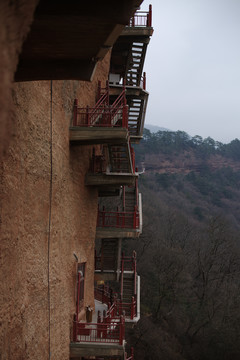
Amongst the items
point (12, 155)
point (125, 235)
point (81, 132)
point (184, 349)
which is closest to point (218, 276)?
point (184, 349)

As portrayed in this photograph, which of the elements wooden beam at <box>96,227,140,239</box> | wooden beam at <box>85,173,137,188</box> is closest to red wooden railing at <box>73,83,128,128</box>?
wooden beam at <box>85,173,137,188</box>

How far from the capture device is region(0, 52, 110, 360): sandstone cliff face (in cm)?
1025

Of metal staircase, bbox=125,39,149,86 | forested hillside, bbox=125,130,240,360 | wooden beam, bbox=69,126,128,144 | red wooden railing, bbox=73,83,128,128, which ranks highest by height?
metal staircase, bbox=125,39,149,86

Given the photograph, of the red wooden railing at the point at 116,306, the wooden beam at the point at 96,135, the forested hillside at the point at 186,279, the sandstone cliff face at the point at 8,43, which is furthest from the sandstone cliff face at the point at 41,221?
the forested hillside at the point at 186,279

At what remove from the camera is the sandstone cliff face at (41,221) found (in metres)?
10.2

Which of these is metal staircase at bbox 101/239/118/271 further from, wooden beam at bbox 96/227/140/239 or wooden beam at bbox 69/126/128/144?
wooden beam at bbox 69/126/128/144

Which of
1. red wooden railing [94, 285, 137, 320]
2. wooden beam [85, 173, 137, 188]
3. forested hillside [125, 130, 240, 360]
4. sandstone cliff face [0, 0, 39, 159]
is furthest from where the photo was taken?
forested hillside [125, 130, 240, 360]

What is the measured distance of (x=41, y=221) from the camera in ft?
41.1

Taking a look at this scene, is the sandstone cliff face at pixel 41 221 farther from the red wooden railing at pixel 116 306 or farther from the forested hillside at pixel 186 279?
the forested hillside at pixel 186 279

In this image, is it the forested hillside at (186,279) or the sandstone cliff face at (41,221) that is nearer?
the sandstone cliff face at (41,221)

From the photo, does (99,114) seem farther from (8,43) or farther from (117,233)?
(8,43)

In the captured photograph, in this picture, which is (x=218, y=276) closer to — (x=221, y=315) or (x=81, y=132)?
(x=221, y=315)

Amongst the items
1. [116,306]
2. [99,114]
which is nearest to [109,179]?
[99,114]

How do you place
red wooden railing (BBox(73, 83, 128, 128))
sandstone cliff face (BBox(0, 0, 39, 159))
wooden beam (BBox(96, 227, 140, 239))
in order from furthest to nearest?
wooden beam (BBox(96, 227, 140, 239)) → red wooden railing (BBox(73, 83, 128, 128)) → sandstone cliff face (BBox(0, 0, 39, 159))
